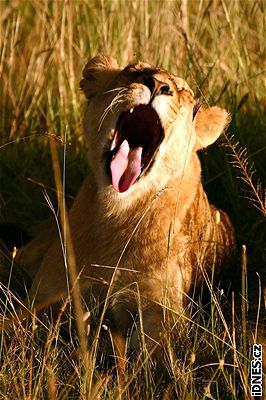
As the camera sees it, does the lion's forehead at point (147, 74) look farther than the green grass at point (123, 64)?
Yes

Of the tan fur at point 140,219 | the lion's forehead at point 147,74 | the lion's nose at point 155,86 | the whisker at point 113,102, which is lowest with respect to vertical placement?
the tan fur at point 140,219

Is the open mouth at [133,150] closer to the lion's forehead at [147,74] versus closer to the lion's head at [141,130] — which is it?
the lion's head at [141,130]

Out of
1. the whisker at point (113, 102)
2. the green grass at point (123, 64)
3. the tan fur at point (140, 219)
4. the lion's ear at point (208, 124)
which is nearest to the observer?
the green grass at point (123, 64)

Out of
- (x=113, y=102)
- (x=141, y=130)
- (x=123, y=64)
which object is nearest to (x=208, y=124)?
(x=141, y=130)

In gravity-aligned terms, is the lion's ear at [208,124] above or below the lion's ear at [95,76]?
below

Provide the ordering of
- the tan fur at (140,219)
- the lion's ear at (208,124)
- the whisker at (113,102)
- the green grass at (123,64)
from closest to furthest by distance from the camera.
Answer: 1. the green grass at (123,64)
2. the whisker at (113,102)
3. the tan fur at (140,219)
4. the lion's ear at (208,124)

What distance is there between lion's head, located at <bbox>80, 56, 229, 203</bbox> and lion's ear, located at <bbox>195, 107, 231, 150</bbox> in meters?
0.06

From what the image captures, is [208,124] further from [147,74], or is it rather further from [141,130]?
[147,74]

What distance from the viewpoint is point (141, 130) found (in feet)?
13.7

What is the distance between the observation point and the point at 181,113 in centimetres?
409

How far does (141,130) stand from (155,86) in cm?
28

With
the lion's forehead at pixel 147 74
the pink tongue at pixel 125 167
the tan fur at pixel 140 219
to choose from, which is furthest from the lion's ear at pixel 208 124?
the pink tongue at pixel 125 167

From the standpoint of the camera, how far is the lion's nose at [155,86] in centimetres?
392

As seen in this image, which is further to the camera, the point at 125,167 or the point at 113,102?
the point at 125,167
